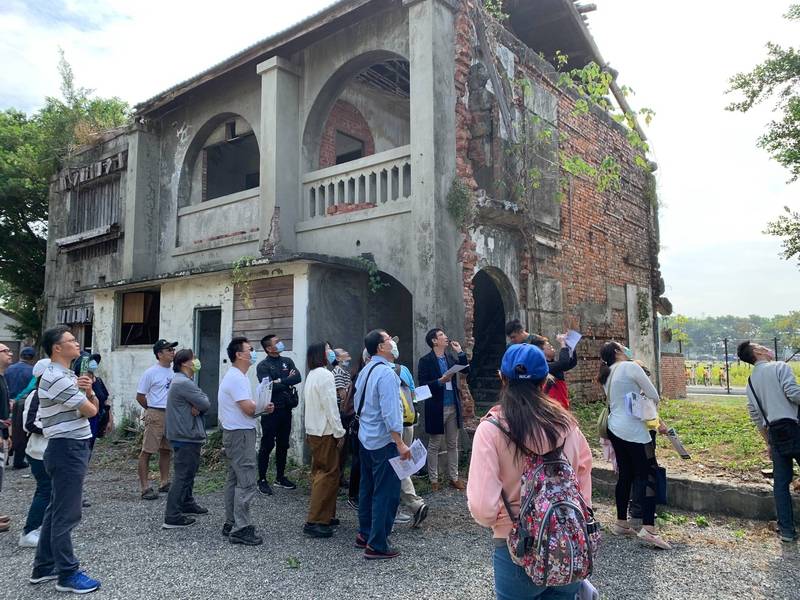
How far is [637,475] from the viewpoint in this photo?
4996 millimetres

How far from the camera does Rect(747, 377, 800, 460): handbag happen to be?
5.00 m

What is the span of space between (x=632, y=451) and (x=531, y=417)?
3.10m

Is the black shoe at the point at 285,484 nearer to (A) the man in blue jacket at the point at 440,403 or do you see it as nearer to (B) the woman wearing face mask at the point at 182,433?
(B) the woman wearing face mask at the point at 182,433

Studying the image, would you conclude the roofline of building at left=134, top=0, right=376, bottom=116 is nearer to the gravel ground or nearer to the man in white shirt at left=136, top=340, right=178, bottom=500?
the man in white shirt at left=136, top=340, right=178, bottom=500

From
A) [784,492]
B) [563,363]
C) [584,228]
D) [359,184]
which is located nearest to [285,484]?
[563,363]

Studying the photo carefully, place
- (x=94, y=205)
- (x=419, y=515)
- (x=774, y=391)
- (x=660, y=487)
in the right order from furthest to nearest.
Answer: (x=94, y=205) < (x=419, y=515) < (x=774, y=391) < (x=660, y=487)

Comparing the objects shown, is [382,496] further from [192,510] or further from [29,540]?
[29,540]

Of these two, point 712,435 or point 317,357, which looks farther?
point 712,435

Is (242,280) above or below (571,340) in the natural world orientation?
above

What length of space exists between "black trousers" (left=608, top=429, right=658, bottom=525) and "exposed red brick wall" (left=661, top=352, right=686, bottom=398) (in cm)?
1136

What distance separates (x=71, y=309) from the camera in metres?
15.3

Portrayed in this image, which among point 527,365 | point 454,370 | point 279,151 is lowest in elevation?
point 454,370

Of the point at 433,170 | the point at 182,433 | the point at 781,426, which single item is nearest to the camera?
the point at 781,426

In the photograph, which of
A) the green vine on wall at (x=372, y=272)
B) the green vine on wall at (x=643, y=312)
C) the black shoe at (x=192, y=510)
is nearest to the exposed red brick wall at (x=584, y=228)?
the green vine on wall at (x=643, y=312)
